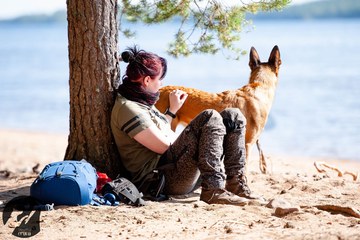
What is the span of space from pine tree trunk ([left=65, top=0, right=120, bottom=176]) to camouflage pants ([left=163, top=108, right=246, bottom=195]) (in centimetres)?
71

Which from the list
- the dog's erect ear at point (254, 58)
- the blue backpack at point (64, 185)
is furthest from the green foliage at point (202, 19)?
the blue backpack at point (64, 185)

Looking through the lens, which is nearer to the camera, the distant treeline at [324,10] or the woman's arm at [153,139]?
the woman's arm at [153,139]

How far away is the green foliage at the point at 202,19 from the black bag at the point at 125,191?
2.18 meters

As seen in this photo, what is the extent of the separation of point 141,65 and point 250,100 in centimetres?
186

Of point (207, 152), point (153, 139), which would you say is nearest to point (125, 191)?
point (153, 139)

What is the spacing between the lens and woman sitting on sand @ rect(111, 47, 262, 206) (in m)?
5.20

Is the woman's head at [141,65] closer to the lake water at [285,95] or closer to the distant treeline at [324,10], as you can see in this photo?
the lake water at [285,95]

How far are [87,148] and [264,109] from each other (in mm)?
2132

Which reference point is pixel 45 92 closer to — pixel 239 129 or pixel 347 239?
pixel 239 129

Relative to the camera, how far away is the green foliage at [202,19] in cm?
665

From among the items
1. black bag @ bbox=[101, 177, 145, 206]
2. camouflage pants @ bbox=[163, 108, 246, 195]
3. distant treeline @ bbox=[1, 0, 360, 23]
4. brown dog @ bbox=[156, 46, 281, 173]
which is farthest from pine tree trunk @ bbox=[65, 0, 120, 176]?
distant treeline @ bbox=[1, 0, 360, 23]

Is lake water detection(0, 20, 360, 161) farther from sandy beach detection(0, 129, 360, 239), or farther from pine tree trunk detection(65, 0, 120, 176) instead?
sandy beach detection(0, 129, 360, 239)

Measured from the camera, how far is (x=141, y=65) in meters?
5.38

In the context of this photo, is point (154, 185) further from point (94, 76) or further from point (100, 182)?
point (94, 76)
